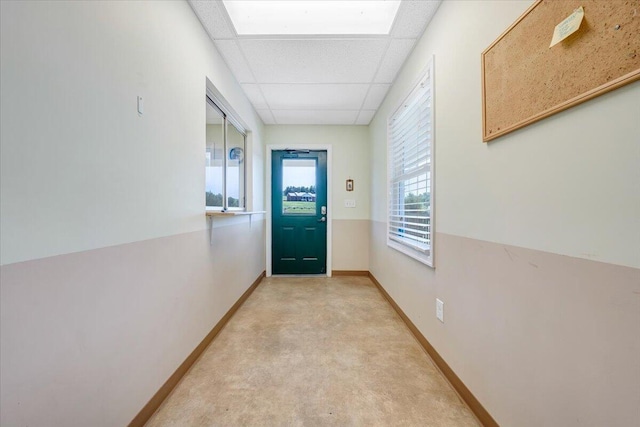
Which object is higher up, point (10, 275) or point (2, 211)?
point (2, 211)

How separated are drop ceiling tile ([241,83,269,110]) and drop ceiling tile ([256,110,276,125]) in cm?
15

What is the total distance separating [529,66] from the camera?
3.36ft

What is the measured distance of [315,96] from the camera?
3.18 meters

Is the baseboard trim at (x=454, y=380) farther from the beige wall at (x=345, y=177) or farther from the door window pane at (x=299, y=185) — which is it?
the door window pane at (x=299, y=185)

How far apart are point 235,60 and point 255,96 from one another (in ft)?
2.54

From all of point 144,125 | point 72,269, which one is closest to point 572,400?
point 72,269

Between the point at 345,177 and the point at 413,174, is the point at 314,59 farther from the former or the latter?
the point at 345,177

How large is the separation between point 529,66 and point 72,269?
1847 millimetres

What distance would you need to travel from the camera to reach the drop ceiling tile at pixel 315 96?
2.95 m

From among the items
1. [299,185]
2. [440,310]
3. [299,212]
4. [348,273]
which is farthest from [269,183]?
[440,310]

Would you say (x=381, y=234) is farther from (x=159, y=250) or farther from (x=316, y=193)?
(x=159, y=250)

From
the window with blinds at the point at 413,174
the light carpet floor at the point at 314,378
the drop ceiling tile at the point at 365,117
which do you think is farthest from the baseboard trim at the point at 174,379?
the drop ceiling tile at the point at 365,117

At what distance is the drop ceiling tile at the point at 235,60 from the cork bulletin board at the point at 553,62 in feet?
6.24

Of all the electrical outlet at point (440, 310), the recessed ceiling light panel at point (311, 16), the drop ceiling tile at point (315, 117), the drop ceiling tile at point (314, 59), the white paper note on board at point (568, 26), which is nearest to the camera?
the white paper note on board at point (568, 26)
